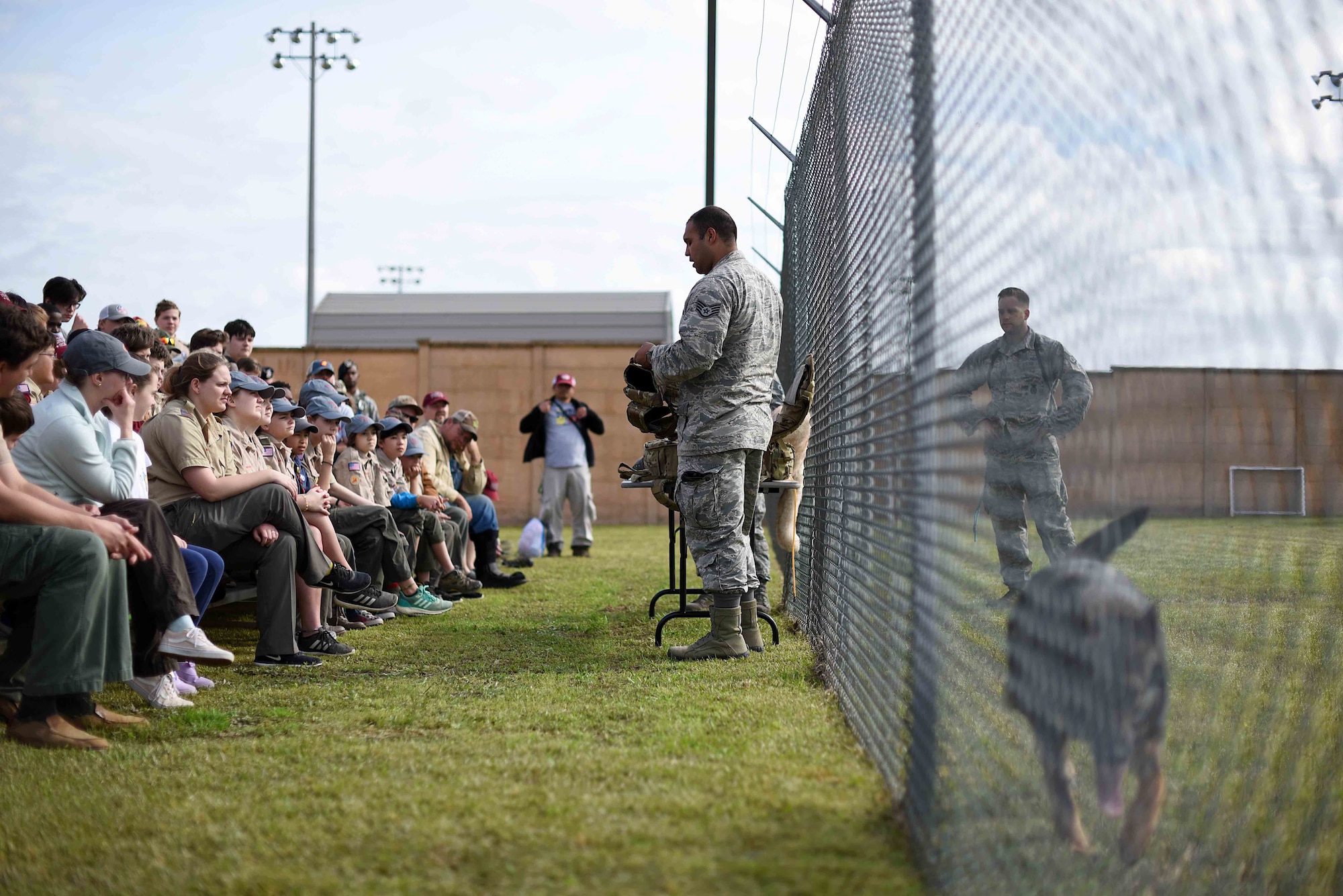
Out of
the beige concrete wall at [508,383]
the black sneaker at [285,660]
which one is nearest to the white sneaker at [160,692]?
the black sneaker at [285,660]

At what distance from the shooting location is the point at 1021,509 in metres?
2.38

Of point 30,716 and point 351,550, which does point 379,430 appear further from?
point 30,716

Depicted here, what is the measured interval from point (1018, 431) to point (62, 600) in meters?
2.75

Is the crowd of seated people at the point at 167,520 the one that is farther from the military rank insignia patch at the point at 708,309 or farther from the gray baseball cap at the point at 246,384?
the military rank insignia patch at the point at 708,309

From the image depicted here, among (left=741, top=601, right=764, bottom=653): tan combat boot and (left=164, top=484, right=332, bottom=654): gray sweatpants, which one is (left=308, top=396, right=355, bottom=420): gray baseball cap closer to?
(left=164, top=484, right=332, bottom=654): gray sweatpants

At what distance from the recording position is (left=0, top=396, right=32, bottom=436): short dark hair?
3.74 metres

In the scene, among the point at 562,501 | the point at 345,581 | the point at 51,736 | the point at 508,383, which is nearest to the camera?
the point at 51,736

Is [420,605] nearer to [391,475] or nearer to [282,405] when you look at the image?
[391,475]

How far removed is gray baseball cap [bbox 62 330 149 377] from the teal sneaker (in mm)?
3084

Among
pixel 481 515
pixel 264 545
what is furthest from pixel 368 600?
pixel 481 515

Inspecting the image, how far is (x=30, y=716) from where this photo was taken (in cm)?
332

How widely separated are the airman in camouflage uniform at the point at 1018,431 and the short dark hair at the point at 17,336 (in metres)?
2.75

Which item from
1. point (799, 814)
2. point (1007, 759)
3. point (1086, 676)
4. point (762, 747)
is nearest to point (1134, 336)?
point (1086, 676)

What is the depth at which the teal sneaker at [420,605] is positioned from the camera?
6.76 meters
